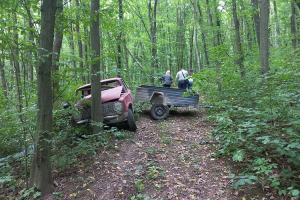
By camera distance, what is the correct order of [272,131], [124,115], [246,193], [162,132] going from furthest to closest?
1. [162,132]
2. [124,115]
3. [272,131]
4. [246,193]

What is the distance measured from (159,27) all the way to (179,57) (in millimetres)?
4597

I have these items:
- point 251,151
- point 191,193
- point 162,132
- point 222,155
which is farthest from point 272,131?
point 162,132

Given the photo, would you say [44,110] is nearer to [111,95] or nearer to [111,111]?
[111,111]

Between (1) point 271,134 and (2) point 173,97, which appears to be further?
(2) point 173,97

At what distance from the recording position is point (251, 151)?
451 cm

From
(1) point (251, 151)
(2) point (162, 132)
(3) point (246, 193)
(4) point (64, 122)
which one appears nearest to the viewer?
(3) point (246, 193)

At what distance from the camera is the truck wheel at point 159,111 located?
337 inches

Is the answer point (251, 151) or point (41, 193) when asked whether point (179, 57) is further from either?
point (41, 193)

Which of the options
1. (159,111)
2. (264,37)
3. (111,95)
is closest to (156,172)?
(111,95)

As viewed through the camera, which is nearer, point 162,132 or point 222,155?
point 222,155

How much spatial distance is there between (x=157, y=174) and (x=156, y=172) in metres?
0.07

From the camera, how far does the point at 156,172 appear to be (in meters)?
4.48

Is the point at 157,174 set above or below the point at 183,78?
below

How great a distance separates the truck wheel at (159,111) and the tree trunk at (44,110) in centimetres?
523
